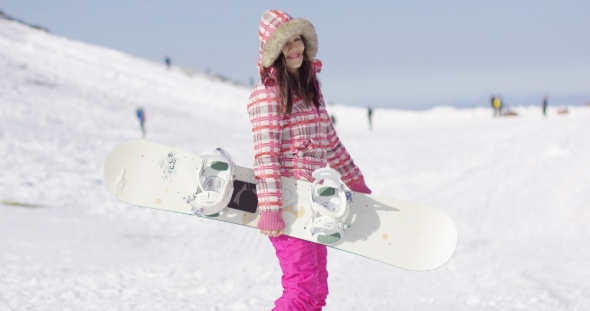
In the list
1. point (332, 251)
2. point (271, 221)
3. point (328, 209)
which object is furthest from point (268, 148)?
point (332, 251)

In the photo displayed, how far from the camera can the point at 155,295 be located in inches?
215

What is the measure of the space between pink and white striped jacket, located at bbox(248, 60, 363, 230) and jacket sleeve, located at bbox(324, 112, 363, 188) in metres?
0.10

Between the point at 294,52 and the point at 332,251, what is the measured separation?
4863mm

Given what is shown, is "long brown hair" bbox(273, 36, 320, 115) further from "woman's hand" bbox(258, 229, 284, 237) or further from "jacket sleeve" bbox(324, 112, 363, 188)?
"woman's hand" bbox(258, 229, 284, 237)

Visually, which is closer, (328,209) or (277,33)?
(277,33)

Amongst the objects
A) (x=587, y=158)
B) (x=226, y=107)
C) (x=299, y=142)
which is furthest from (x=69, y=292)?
(x=226, y=107)

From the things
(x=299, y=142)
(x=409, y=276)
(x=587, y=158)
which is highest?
(x=299, y=142)


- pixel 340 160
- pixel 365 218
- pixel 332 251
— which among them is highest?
pixel 340 160

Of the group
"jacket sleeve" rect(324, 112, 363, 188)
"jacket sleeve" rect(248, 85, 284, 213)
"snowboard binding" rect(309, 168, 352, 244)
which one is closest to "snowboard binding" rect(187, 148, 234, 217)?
"jacket sleeve" rect(248, 85, 284, 213)

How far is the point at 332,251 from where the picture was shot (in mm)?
7758

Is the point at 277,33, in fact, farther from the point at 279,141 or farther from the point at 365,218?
the point at 365,218

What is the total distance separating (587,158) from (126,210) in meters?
8.43

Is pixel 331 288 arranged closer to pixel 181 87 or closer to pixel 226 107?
pixel 226 107

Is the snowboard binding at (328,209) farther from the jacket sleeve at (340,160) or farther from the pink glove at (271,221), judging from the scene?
the jacket sleeve at (340,160)
